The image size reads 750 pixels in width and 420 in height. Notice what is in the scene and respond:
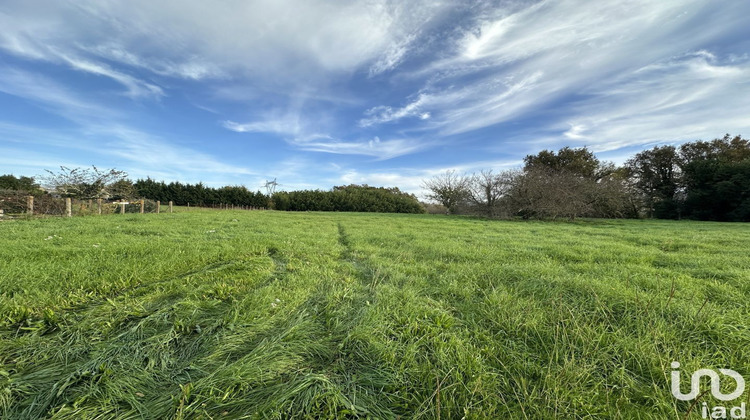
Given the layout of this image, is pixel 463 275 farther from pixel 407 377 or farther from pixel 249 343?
pixel 249 343

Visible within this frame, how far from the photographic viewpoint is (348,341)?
2.05m

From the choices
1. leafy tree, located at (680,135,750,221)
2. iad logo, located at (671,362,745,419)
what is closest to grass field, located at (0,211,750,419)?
iad logo, located at (671,362,745,419)

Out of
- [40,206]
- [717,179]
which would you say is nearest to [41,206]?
[40,206]

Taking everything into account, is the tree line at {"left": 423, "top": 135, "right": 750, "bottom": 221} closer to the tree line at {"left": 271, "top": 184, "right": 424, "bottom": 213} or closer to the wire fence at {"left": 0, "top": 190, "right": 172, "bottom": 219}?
the tree line at {"left": 271, "top": 184, "right": 424, "bottom": 213}

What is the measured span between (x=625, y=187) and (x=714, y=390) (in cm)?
2800

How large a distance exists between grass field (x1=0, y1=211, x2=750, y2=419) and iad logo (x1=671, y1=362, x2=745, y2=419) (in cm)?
4

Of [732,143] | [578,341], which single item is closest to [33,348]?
[578,341]

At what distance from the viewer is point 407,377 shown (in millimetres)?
1698

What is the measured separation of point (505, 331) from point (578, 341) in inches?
19.7

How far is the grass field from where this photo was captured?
4.80 ft

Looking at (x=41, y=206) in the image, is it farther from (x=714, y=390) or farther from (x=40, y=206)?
(x=714, y=390)

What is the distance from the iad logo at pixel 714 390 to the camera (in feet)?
4.58

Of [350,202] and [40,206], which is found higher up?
[350,202]

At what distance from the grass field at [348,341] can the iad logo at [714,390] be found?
0.14 ft
